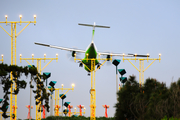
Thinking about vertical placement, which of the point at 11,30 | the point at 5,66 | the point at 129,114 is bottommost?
the point at 129,114

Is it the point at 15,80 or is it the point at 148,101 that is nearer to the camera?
the point at 15,80

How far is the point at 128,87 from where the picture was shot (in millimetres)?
31953

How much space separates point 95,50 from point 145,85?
38815mm

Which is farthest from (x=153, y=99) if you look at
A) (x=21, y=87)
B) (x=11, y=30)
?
(x=11, y=30)

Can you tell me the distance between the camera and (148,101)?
98.9 feet

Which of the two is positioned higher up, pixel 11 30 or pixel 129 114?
pixel 11 30

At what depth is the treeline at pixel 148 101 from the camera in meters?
28.2

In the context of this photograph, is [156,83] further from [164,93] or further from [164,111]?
[164,111]

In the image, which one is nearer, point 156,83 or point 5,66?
point 5,66

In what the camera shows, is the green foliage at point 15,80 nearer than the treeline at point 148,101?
Yes

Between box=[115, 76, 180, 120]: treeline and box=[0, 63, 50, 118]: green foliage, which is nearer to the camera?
box=[0, 63, 50, 118]: green foliage

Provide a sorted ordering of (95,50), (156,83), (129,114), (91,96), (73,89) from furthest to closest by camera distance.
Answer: (95,50)
(73,89)
(91,96)
(156,83)
(129,114)

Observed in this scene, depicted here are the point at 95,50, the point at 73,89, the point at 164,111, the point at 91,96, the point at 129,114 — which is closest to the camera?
the point at 164,111

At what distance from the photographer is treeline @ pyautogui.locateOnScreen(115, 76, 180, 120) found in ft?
92.5
